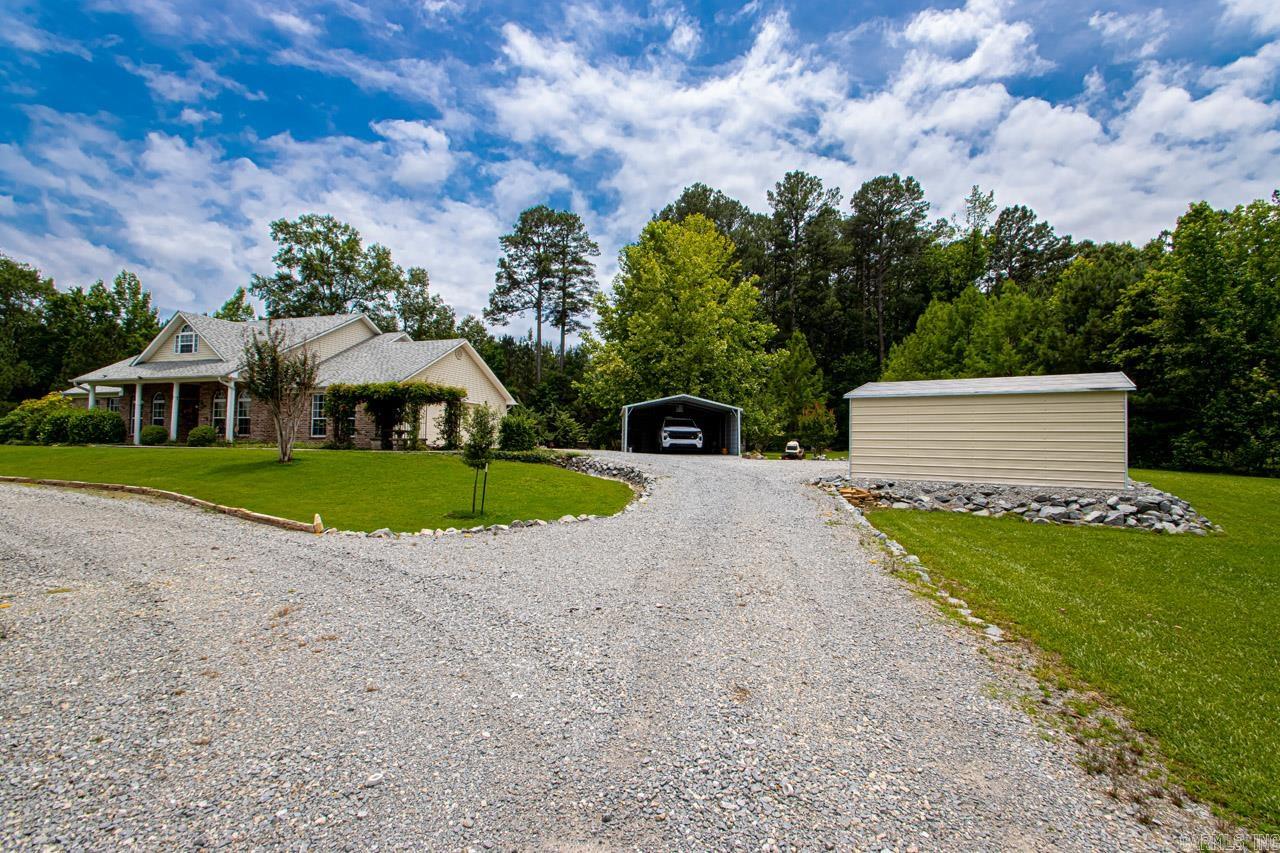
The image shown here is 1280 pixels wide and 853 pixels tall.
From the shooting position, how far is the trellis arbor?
19.3m

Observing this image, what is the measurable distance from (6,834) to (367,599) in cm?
314

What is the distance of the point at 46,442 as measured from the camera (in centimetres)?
2180

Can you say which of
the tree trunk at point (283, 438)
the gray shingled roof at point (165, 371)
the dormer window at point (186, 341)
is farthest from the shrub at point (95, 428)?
the tree trunk at point (283, 438)

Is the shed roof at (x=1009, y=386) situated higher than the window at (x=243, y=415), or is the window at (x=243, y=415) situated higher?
the shed roof at (x=1009, y=386)

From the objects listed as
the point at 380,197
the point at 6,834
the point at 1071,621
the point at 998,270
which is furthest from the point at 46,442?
the point at 998,270

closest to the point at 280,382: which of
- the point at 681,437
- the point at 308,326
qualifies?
the point at 308,326

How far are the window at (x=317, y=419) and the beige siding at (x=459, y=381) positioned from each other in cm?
436

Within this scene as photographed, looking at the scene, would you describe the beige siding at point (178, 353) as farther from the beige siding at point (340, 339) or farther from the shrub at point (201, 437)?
the shrub at point (201, 437)

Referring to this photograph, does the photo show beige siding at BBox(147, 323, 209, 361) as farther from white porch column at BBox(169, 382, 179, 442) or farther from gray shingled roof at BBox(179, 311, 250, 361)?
white porch column at BBox(169, 382, 179, 442)

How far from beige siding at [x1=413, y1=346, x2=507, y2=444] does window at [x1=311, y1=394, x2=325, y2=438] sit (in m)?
4.36

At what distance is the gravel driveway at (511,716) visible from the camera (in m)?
2.31

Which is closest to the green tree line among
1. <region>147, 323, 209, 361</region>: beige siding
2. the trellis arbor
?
the trellis arbor

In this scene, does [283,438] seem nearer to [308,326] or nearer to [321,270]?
[308,326]

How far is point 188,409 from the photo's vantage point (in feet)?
79.0
